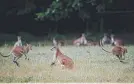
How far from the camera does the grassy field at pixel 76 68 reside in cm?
385

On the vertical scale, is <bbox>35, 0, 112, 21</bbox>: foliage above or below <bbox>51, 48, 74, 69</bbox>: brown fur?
above

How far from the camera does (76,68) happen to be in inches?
153

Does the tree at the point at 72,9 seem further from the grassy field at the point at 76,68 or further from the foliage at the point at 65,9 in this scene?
the grassy field at the point at 76,68

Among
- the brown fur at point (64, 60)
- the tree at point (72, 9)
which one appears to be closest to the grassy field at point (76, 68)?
the brown fur at point (64, 60)

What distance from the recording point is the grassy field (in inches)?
152

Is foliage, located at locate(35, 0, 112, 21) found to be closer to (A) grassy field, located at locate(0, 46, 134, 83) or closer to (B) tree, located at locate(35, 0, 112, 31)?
(B) tree, located at locate(35, 0, 112, 31)

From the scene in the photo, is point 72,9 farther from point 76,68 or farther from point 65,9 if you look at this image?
point 76,68

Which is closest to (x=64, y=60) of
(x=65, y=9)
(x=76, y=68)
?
(x=76, y=68)

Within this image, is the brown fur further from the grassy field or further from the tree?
the tree

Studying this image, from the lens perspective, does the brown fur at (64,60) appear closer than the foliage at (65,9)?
Yes

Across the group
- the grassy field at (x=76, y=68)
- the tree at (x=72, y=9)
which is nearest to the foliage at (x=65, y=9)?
the tree at (x=72, y=9)

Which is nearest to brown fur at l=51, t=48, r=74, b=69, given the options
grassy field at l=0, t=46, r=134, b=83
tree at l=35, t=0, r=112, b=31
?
grassy field at l=0, t=46, r=134, b=83

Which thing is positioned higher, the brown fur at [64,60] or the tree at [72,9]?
the tree at [72,9]

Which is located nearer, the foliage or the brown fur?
the brown fur
